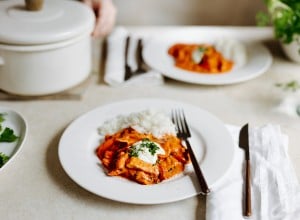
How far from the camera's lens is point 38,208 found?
874mm

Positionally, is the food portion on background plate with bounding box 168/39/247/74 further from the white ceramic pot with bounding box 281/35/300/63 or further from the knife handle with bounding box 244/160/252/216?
the knife handle with bounding box 244/160/252/216

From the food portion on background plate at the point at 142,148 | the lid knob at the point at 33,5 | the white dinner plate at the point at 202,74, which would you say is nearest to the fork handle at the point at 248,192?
the food portion on background plate at the point at 142,148

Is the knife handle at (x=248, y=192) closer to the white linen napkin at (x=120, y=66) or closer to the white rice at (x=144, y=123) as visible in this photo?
the white rice at (x=144, y=123)

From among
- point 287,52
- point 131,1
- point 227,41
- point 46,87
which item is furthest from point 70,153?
point 131,1

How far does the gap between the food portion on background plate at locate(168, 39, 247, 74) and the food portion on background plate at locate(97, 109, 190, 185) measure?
1.08ft

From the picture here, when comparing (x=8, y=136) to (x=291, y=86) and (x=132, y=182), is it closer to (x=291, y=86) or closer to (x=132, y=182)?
(x=132, y=182)

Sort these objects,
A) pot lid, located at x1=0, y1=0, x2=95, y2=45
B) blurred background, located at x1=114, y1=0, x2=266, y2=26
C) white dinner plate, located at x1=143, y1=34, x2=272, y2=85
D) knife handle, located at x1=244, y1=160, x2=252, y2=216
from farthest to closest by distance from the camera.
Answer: blurred background, located at x1=114, y1=0, x2=266, y2=26, white dinner plate, located at x1=143, y1=34, x2=272, y2=85, pot lid, located at x1=0, y1=0, x2=95, y2=45, knife handle, located at x1=244, y1=160, x2=252, y2=216

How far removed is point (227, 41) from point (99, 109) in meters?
0.53

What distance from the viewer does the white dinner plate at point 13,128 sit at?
100 cm

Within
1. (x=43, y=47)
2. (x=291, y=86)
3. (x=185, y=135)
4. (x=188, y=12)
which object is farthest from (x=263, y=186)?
(x=188, y=12)

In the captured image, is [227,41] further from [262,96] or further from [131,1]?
[131,1]

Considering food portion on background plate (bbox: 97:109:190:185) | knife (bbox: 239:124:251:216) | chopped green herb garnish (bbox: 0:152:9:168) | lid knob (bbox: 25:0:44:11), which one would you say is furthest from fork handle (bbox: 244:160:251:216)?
lid knob (bbox: 25:0:44:11)

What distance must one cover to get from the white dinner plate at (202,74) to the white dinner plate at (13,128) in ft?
1.45

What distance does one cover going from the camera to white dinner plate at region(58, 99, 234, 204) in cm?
86
